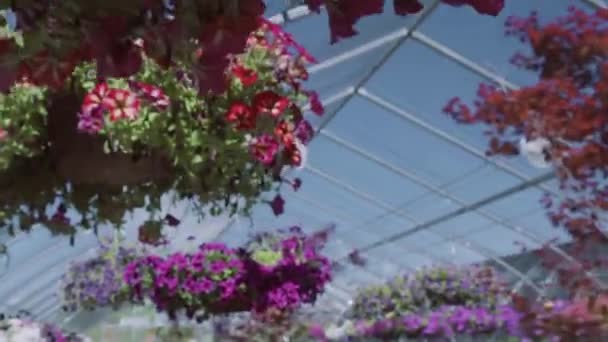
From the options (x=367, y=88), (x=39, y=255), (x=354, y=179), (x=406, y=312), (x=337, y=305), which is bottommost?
(x=337, y=305)

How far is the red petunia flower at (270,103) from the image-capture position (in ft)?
5.38

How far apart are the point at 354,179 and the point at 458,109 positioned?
7317mm

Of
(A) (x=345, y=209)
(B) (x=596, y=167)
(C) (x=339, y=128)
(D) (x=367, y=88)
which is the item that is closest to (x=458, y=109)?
(B) (x=596, y=167)

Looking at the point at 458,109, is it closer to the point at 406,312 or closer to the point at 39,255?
the point at 406,312

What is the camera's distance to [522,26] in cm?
274

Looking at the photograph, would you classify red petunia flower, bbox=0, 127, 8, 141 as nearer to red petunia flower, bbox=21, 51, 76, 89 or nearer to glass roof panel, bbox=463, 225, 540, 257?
red petunia flower, bbox=21, 51, 76, 89

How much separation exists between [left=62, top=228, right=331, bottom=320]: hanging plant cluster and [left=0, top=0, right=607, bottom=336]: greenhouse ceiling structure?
558 mm

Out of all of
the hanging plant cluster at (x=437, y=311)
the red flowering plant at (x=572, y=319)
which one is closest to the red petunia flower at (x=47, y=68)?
the red flowering plant at (x=572, y=319)

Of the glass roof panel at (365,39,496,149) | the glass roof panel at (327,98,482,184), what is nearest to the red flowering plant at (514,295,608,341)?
the glass roof panel at (365,39,496,149)

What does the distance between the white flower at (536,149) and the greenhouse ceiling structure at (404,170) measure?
86.7 inches

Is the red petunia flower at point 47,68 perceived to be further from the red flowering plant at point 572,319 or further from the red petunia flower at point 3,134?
the red flowering plant at point 572,319

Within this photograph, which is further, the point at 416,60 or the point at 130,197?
the point at 416,60

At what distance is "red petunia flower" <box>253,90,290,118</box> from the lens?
1640 millimetres

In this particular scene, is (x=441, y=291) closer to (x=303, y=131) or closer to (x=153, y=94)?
(x=303, y=131)
